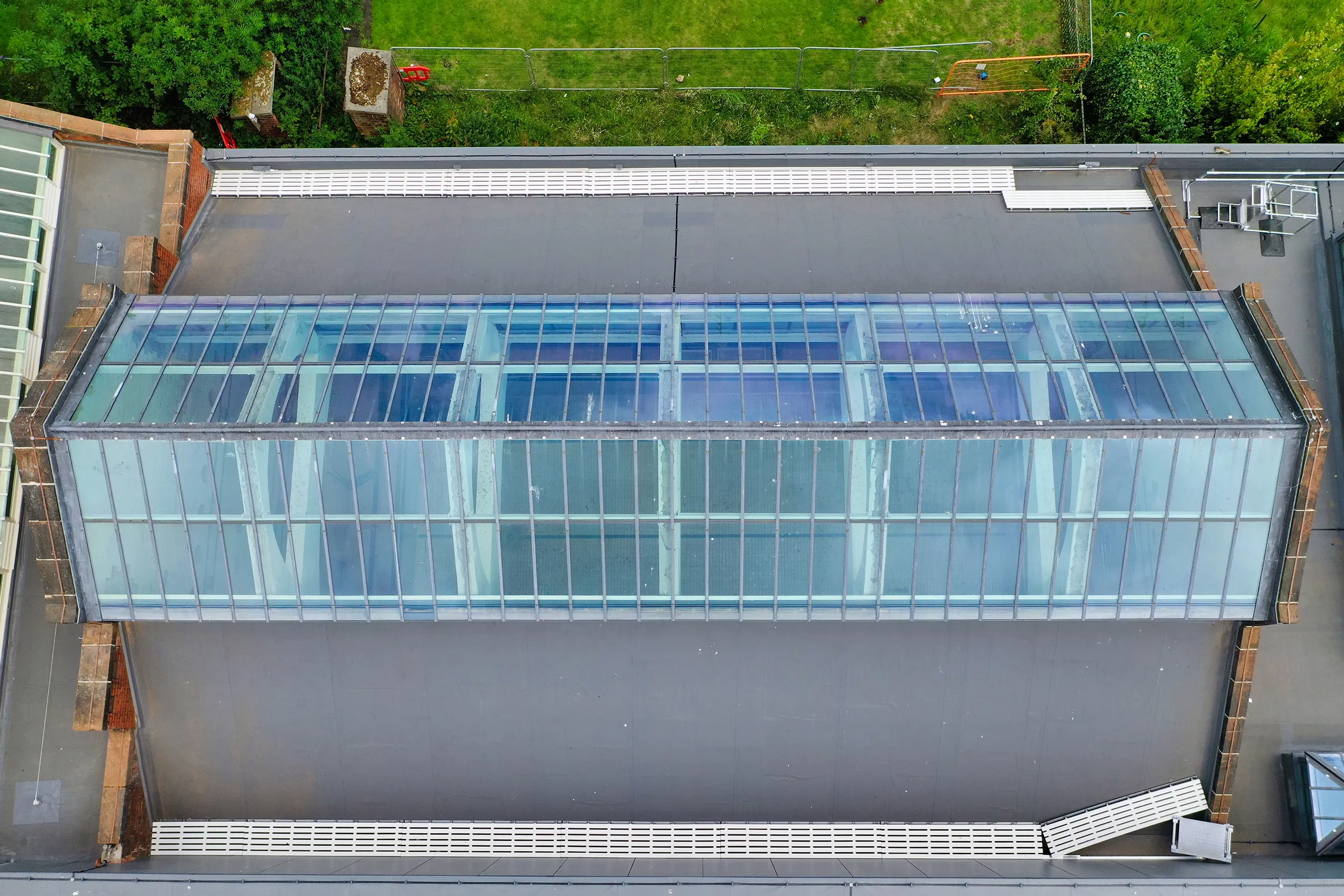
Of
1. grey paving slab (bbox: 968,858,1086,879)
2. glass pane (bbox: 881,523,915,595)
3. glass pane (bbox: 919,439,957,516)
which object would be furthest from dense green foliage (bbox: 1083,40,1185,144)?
grey paving slab (bbox: 968,858,1086,879)

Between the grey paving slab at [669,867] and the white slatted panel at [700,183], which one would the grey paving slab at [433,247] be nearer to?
the white slatted panel at [700,183]

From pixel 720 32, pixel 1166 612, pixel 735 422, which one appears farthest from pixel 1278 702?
pixel 720 32

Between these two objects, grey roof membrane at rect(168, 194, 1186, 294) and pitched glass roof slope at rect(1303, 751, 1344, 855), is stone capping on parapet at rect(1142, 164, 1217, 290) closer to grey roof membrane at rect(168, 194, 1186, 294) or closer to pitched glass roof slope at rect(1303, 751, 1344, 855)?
grey roof membrane at rect(168, 194, 1186, 294)

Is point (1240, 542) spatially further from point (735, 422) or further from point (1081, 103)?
point (1081, 103)

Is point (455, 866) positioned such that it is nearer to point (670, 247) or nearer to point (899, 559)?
point (899, 559)

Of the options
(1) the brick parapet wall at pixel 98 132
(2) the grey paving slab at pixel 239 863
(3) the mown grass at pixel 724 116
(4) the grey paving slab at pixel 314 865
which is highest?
(3) the mown grass at pixel 724 116

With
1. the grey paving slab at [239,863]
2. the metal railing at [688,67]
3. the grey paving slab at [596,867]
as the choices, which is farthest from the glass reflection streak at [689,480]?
the metal railing at [688,67]

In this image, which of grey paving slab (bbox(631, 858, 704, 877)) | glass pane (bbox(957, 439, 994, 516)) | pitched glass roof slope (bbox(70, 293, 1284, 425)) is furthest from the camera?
grey paving slab (bbox(631, 858, 704, 877))
